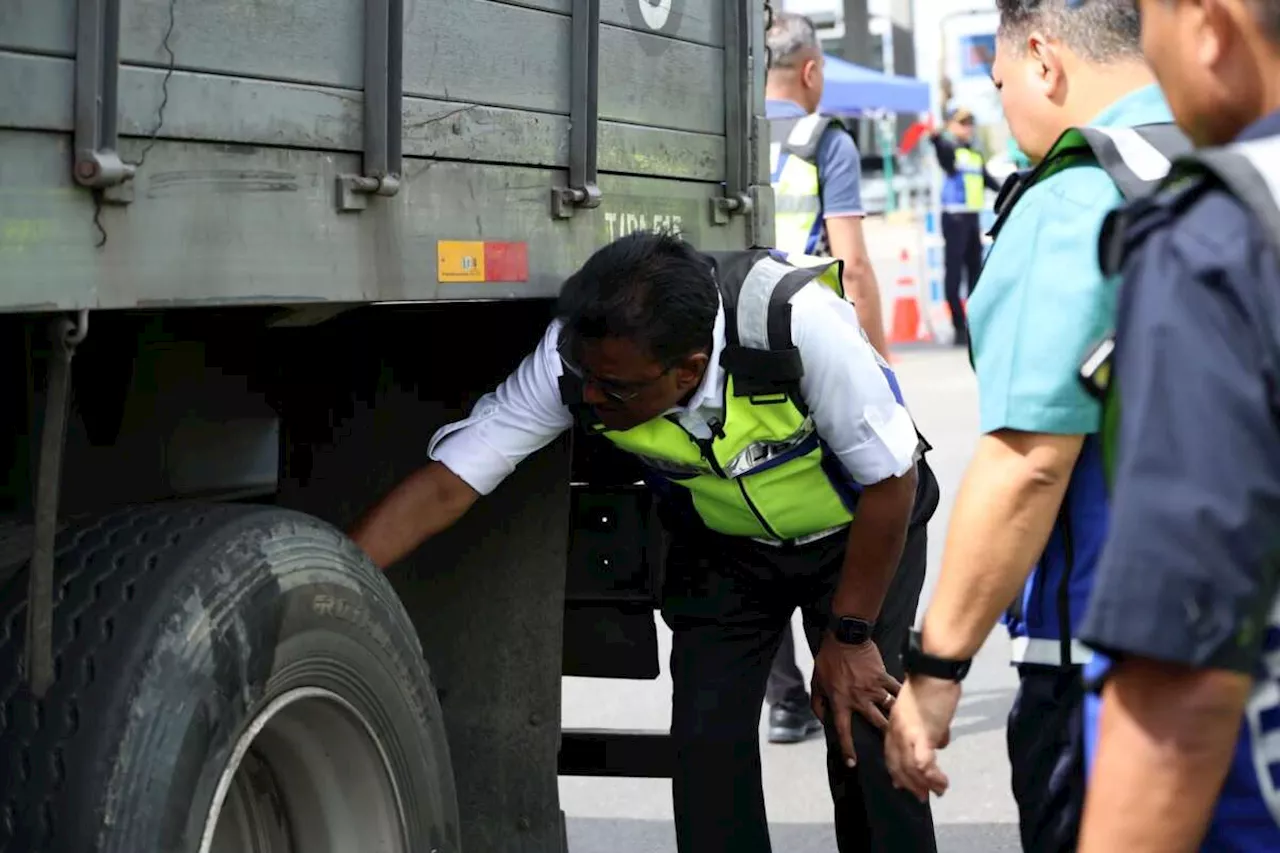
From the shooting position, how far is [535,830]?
13.0ft

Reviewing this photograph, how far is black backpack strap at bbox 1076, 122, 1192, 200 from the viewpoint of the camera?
94.2 inches

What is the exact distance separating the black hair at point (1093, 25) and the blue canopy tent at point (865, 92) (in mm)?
16748

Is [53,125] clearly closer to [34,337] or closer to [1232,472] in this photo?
[34,337]

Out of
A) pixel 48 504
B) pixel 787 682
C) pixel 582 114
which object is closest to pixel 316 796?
pixel 48 504

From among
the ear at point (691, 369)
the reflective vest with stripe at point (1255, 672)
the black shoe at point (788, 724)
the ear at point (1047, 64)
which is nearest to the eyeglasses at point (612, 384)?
the ear at point (691, 369)

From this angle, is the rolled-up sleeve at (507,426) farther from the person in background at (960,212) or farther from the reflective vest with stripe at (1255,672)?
the person in background at (960,212)

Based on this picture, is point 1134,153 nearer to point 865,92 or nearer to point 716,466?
point 716,466

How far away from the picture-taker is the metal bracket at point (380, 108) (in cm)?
282

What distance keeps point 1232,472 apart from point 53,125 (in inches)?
51.8

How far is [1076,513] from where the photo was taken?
2.49 meters

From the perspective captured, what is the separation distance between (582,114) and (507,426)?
54 centimetres

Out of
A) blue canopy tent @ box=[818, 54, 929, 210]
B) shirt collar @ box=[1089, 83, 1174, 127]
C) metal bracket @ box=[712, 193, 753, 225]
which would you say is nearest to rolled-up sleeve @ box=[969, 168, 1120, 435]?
shirt collar @ box=[1089, 83, 1174, 127]

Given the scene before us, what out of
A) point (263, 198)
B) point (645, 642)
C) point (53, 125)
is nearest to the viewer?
point (53, 125)

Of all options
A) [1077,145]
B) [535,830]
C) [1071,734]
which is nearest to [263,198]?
[1077,145]
